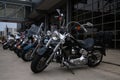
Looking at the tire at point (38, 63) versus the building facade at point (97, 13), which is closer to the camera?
the tire at point (38, 63)

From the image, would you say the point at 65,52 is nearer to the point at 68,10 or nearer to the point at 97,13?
the point at 97,13

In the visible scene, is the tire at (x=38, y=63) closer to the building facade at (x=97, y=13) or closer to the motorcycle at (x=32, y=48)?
the motorcycle at (x=32, y=48)

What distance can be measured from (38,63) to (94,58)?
1717 millimetres

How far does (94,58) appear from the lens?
16.9 ft

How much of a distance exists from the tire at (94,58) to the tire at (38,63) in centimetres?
136

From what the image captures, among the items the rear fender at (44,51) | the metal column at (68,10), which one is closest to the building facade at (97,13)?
the metal column at (68,10)

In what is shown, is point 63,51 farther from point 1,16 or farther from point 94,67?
point 1,16

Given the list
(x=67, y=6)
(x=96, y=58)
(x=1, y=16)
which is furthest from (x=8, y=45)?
(x=1, y=16)

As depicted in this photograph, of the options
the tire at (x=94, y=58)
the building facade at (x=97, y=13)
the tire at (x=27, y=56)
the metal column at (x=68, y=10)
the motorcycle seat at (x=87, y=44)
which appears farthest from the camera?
the metal column at (x=68, y=10)

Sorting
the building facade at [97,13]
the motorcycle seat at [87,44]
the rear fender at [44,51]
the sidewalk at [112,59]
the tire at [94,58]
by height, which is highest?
the building facade at [97,13]

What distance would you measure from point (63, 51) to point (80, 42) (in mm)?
574

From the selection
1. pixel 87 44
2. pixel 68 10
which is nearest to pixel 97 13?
pixel 68 10

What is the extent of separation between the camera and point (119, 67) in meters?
5.00

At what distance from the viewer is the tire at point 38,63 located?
4.30 m
